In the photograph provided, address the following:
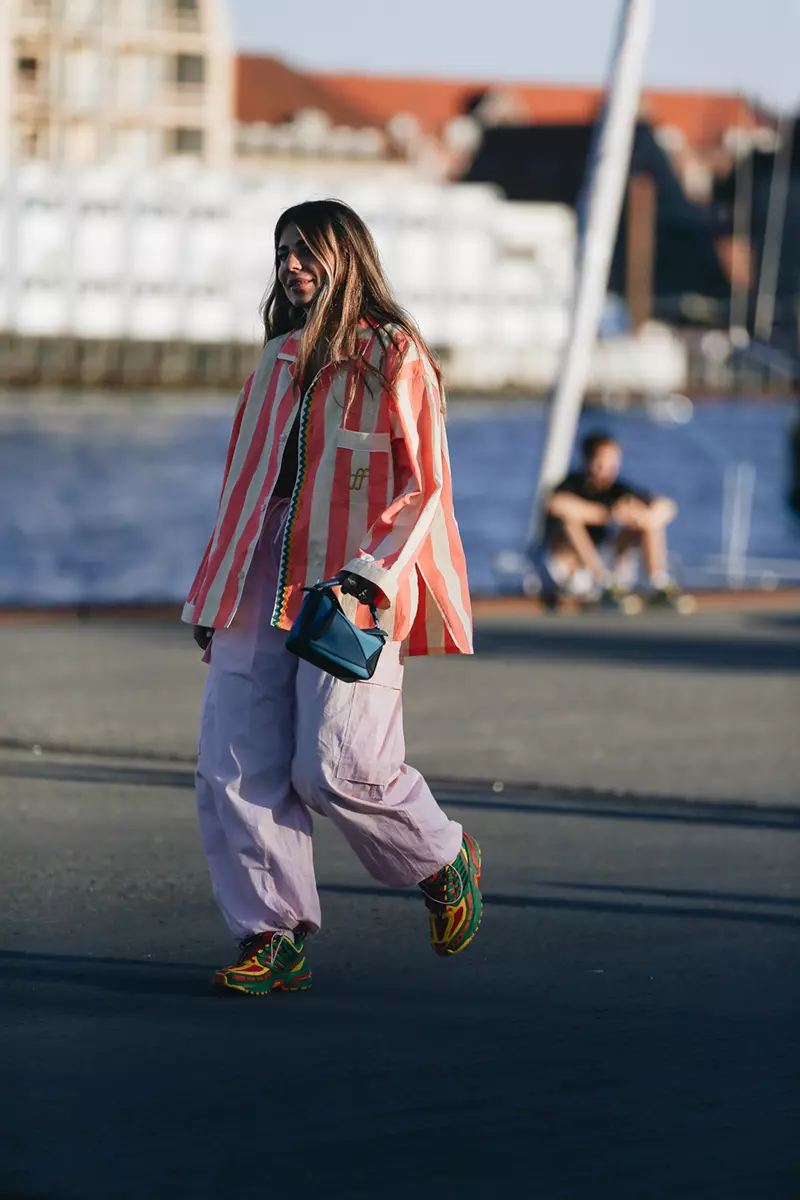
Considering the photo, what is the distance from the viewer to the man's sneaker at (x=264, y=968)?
17.1 ft

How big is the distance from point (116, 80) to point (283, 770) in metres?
101

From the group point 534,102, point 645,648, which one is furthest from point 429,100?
point 645,648

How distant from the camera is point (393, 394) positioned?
5.15 meters

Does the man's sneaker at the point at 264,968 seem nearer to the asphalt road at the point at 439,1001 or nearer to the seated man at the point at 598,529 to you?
the asphalt road at the point at 439,1001

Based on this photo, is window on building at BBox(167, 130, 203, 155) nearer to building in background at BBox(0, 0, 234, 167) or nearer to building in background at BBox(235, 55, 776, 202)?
building in background at BBox(0, 0, 234, 167)

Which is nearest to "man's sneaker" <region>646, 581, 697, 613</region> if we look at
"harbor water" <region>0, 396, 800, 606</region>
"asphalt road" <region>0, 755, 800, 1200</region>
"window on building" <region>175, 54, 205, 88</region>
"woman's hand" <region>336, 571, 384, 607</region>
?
"harbor water" <region>0, 396, 800, 606</region>

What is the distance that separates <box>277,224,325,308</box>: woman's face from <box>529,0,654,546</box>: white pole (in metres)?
12.8

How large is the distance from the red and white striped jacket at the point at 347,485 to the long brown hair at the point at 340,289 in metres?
0.03

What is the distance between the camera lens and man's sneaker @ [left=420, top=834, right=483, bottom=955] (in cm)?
538

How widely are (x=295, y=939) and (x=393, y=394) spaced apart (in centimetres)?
116

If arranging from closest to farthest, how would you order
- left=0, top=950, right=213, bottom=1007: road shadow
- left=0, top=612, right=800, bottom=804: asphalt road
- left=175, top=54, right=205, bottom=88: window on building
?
left=0, top=950, right=213, bottom=1007: road shadow, left=0, top=612, right=800, bottom=804: asphalt road, left=175, top=54, right=205, bottom=88: window on building

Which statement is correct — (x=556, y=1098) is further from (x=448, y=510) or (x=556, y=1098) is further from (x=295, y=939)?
(x=448, y=510)

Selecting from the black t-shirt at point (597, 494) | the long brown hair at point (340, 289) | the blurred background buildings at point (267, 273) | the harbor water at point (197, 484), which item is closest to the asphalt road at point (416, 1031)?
the long brown hair at point (340, 289)

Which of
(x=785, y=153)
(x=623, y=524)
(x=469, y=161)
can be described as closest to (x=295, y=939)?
(x=623, y=524)
